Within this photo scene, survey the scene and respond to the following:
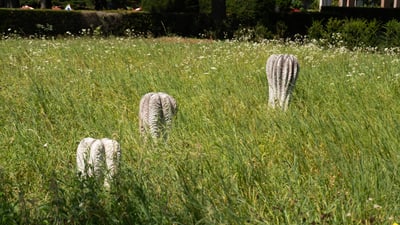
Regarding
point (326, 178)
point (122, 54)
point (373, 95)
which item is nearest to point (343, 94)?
point (373, 95)

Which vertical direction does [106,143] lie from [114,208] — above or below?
above

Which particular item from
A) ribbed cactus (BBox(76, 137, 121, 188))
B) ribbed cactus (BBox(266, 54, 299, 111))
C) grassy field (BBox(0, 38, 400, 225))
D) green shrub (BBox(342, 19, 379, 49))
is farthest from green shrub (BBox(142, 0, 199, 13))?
ribbed cactus (BBox(76, 137, 121, 188))

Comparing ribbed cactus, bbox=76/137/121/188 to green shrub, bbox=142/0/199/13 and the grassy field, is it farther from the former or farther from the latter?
green shrub, bbox=142/0/199/13

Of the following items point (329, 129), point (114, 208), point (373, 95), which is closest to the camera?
point (114, 208)

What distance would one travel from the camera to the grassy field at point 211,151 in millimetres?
3027

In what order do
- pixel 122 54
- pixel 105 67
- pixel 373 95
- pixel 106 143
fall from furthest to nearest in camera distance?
pixel 122 54
pixel 105 67
pixel 373 95
pixel 106 143

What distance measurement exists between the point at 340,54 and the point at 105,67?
4.13 metres

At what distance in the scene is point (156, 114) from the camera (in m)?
4.35

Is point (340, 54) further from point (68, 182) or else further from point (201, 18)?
point (201, 18)

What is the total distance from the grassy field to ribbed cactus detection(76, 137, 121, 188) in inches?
3.8

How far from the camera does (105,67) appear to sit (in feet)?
27.9

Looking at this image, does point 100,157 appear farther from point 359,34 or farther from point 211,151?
point 359,34

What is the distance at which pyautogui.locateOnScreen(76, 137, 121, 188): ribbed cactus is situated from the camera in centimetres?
339

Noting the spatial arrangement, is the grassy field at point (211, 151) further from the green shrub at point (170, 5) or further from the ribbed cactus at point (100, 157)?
the green shrub at point (170, 5)
